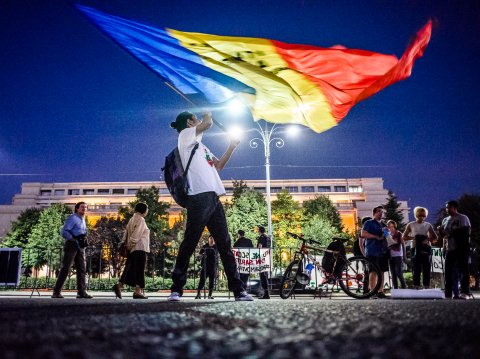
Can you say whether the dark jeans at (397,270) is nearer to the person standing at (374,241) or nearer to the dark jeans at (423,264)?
the dark jeans at (423,264)

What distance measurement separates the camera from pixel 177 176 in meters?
5.46

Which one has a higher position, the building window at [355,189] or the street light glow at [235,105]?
the building window at [355,189]

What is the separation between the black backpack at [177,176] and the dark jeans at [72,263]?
4221 millimetres

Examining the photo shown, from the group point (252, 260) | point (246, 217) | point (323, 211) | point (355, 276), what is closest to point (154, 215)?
point (246, 217)

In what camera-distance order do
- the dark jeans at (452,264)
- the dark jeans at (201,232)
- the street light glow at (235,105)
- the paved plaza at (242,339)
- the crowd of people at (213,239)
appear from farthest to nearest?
the dark jeans at (452,264) → the street light glow at (235,105) → the crowd of people at (213,239) → the dark jeans at (201,232) → the paved plaza at (242,339)

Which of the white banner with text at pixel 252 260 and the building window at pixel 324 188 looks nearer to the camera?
the white banner with text at pixel 252 260

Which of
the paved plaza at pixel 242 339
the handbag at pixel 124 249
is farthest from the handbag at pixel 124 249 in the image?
the paved plaza at pixel 242 339

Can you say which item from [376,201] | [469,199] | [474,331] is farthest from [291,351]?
[376,201]

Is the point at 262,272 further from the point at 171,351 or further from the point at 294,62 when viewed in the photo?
the point at 171,351

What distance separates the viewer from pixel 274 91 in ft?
23.7

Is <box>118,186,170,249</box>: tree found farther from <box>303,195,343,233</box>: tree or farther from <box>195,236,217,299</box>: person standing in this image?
<box>195,236,217,299</box>: person standing

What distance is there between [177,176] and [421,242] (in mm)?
6889

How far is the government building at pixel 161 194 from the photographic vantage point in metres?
82.9

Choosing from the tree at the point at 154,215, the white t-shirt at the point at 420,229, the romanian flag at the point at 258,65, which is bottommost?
the white t-shirt at the point at 420,229
